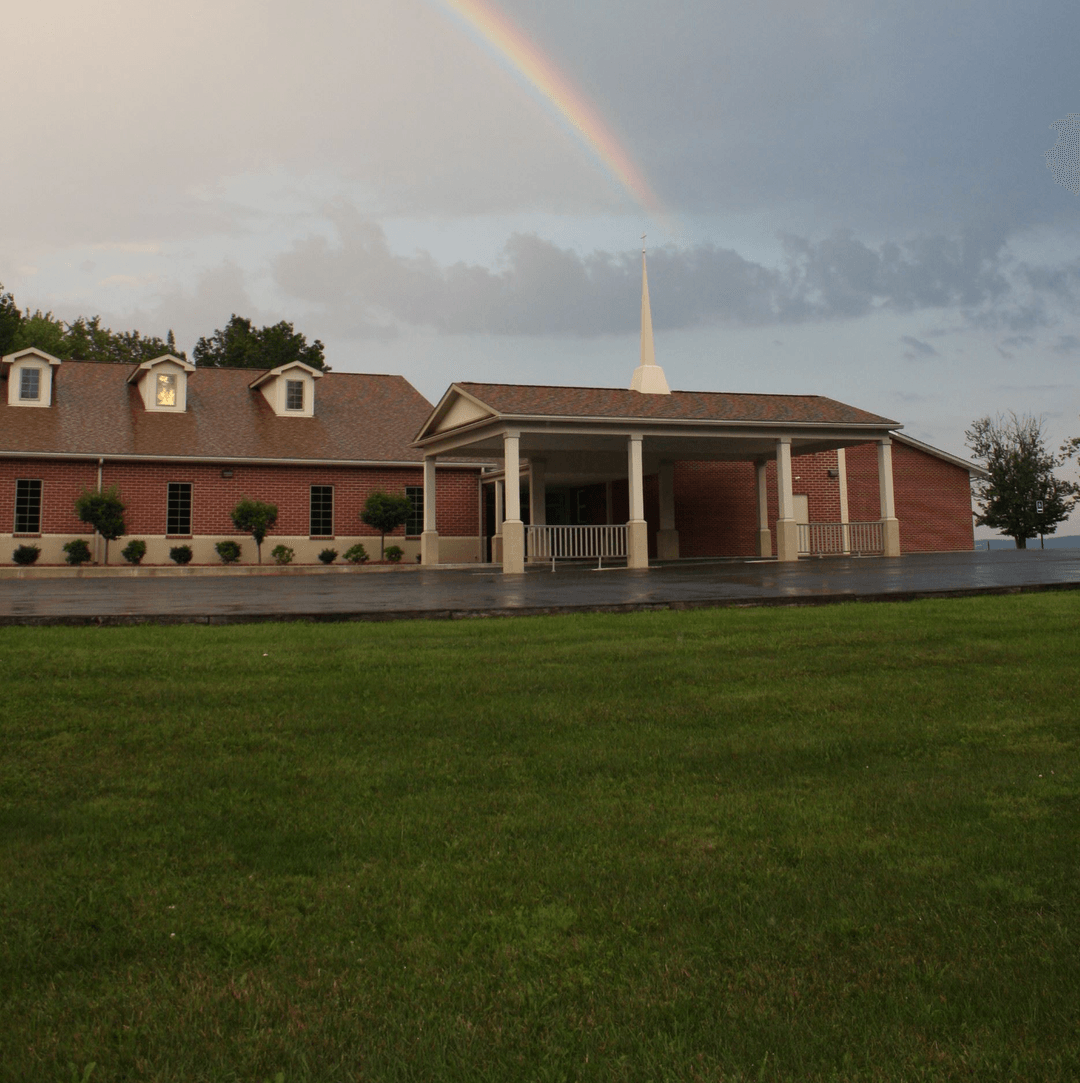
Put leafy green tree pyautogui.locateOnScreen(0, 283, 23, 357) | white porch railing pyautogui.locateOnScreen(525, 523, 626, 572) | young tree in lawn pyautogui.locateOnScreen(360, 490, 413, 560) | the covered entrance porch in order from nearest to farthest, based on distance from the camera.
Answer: the covered entrance porch < white porch railing pyautogui.locateOnScreen(525, 523, 626, 572) < young tree in lawn pyautogui.locateOnScreen(360, 490, 413, 560) < leafy green tree pyautogui.locateOnScreen(0, 283, 23, 357)

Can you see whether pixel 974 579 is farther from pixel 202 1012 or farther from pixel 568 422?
pixel 202 1012

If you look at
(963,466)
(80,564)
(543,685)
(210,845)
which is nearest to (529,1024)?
(210,845)

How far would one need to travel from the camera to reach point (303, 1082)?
99.7 inches

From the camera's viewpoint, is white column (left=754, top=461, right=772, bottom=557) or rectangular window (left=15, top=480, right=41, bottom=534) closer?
rectangular window (left=15, top=480, right=41, bottom=534)

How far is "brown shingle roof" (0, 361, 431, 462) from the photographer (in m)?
29.0

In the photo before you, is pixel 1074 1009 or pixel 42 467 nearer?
pixel 1074 1009

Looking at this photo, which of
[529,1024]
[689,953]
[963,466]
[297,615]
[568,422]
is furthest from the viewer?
[963,466]

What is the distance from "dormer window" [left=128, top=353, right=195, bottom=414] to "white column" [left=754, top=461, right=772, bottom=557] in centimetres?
1838

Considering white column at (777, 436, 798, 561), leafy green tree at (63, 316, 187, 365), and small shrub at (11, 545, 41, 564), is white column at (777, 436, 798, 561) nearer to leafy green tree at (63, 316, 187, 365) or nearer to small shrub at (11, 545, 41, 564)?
small shrub at (11, 545, 41, 564)

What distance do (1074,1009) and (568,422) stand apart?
2081 centimetres

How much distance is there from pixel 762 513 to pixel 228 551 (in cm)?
1636

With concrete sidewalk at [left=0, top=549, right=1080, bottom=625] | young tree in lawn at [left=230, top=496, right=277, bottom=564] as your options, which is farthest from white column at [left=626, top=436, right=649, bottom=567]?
young tree in lawn at [left=230, top=496, right=277, bottom=564]

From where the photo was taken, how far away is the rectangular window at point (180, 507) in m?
29.4

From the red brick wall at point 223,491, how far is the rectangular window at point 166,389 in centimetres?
315
